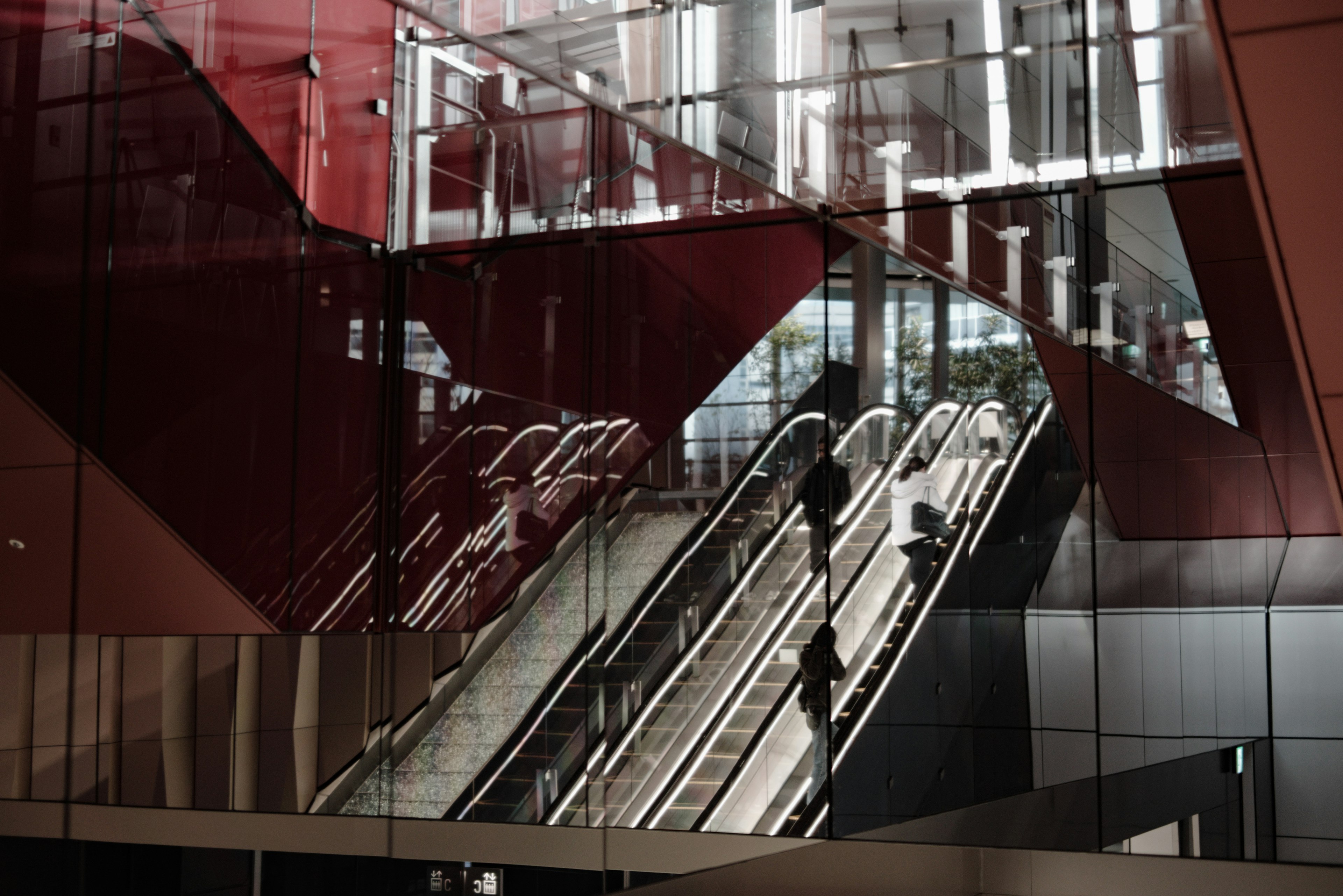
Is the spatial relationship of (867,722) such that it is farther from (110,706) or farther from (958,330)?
(110,706)

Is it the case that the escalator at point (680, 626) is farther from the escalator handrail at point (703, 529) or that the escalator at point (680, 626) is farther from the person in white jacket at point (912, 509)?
the person in white jacket at point (912, 509)

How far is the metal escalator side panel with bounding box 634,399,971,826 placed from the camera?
7.26 meters

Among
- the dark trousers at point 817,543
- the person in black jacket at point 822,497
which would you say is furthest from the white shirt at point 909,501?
the dark trousers at point 817,543

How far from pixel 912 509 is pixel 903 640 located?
0.78 meters

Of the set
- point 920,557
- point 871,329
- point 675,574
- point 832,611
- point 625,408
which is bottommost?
point 832,611

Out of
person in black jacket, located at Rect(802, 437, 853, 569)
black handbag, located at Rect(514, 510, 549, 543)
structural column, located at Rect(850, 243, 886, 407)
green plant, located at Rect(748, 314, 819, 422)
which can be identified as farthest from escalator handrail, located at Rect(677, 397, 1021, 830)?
black handbag, located at Rect(514, 510, 549, 543)

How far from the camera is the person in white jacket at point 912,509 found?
7.23 m

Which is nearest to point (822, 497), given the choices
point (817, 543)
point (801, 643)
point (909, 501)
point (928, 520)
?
point (817, 543)

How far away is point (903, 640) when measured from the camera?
714 centimetres

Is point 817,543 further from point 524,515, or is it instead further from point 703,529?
point 524,515

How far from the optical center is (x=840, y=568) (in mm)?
7344

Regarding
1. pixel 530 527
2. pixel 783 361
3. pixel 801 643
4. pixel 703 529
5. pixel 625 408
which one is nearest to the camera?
pixel 801 643

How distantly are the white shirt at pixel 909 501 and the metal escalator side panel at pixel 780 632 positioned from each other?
0.08m

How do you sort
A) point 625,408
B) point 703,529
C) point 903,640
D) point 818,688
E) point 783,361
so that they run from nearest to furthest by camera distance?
point 903,640 < point 818,688 < point 783,361 < point 703,529 < point 625,408
